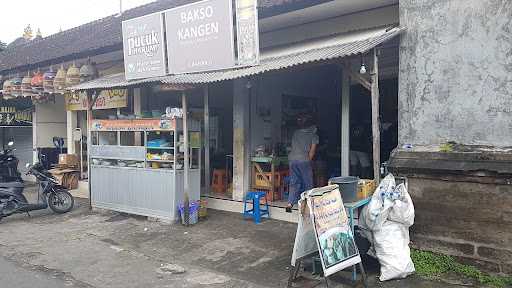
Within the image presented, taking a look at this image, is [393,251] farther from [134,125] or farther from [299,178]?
[134,125]

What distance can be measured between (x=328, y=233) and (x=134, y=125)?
5.12 metres

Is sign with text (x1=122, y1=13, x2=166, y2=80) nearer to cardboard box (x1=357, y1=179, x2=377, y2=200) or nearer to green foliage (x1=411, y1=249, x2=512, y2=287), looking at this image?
cardboard box (x1=357, y1=179, x2=377, y2=200)

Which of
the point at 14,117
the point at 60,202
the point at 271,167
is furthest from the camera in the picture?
the point at 14,117

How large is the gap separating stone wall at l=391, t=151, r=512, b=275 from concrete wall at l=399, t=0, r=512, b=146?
0.37 metres

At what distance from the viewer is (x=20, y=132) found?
15242mm

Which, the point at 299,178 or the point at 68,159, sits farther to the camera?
the point at 68,159

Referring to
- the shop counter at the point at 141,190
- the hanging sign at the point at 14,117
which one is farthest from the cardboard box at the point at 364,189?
the hanging sign at the point at 14,117

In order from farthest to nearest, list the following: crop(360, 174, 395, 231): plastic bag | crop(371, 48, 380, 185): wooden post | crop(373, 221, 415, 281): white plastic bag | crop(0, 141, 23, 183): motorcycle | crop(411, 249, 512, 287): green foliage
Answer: crop(0, 141, 23, 183): motorcycle → crop(371, 48, 380, 185): wooden post → crop(360, 174, 395, 231): plastic bag → crop(373, 221, 415, 281): white plastic bag → crop(411, 249, 512, 287): green foliage

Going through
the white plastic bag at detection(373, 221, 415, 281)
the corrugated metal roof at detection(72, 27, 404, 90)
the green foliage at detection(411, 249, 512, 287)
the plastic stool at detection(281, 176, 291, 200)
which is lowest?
the green foliage at detection(411, 249, 512, 287)

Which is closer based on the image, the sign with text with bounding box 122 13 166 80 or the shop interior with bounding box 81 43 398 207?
the sign with text with bounding box 122 13 166 80

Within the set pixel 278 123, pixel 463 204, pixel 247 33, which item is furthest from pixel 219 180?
pixel 463 204

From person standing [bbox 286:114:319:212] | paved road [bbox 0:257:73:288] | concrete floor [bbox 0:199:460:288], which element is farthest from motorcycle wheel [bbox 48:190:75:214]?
person standing [bbox 286:114:319:212]

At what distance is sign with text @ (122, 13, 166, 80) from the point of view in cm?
827

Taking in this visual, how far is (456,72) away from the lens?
5.52 meters
